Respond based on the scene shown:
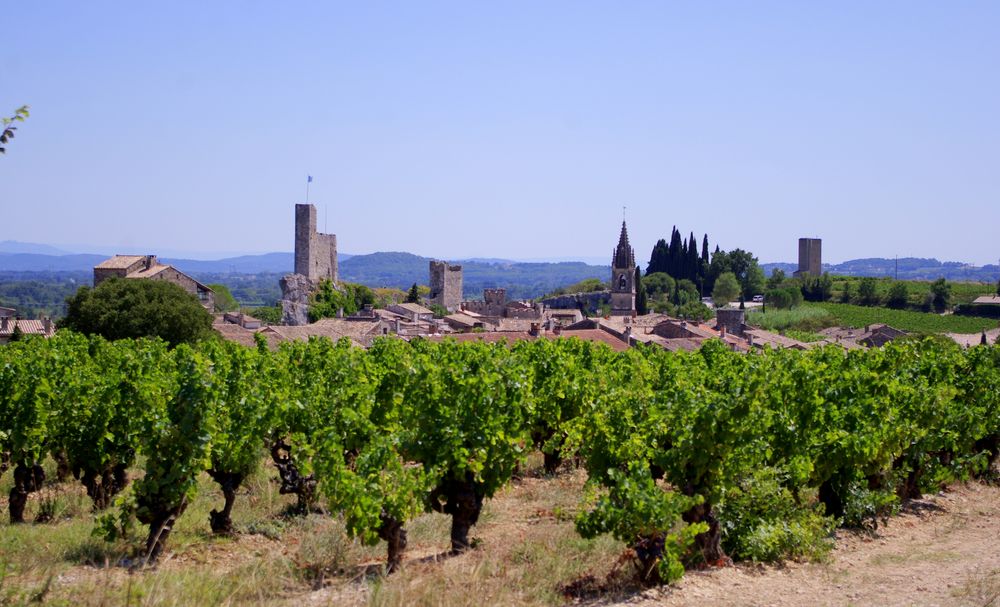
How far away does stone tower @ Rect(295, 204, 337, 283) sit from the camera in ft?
287

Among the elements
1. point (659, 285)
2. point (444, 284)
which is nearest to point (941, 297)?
point (659, 285)

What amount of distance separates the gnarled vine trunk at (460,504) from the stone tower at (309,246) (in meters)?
73.1

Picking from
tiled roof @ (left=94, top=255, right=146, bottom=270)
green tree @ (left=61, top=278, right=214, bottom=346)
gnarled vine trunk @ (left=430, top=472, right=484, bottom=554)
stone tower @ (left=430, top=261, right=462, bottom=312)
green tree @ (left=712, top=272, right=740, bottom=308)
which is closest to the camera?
gnarled vine trunk @ (left=430, top=472, right=484, bottom=554)

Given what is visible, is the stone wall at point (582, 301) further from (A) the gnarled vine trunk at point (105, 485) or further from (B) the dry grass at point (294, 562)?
(A) the gnarled vine trunk at point (105, 485)

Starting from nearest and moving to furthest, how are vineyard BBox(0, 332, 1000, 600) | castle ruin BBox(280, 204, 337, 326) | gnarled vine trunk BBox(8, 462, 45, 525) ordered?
vineyard BBox(0, 332, 1000, 600)
gnarled vine trunk BBox(8, 462, 45, 525)
castle ruin BBox(280, 204, 337, 326)

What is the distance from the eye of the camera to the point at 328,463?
41.5ft

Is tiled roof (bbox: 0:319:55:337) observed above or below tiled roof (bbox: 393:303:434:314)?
below

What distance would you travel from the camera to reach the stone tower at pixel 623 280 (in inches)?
4109

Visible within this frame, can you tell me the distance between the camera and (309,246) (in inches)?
3467

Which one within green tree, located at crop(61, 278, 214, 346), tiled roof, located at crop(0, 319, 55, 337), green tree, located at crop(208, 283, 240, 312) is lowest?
green tree, located at crop(208, 283, 240, 312)

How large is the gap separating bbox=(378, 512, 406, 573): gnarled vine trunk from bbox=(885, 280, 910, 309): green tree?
122804 mm

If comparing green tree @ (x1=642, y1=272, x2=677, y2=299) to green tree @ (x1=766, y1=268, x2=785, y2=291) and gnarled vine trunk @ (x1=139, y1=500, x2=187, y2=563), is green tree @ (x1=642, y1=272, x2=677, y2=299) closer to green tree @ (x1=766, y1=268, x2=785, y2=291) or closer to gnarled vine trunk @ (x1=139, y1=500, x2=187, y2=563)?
green tree @ (x1=766, y1=268, x2=785, y2=291)

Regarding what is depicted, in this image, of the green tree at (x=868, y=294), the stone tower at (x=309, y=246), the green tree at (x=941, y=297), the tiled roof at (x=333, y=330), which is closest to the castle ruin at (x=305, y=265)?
the stone tower at (x=309, y=246)

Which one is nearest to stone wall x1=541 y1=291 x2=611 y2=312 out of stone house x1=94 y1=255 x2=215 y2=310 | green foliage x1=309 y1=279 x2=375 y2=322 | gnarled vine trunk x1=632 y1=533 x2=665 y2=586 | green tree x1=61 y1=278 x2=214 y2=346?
green foliage x1=309 y1=279 x2=375 y2=322
